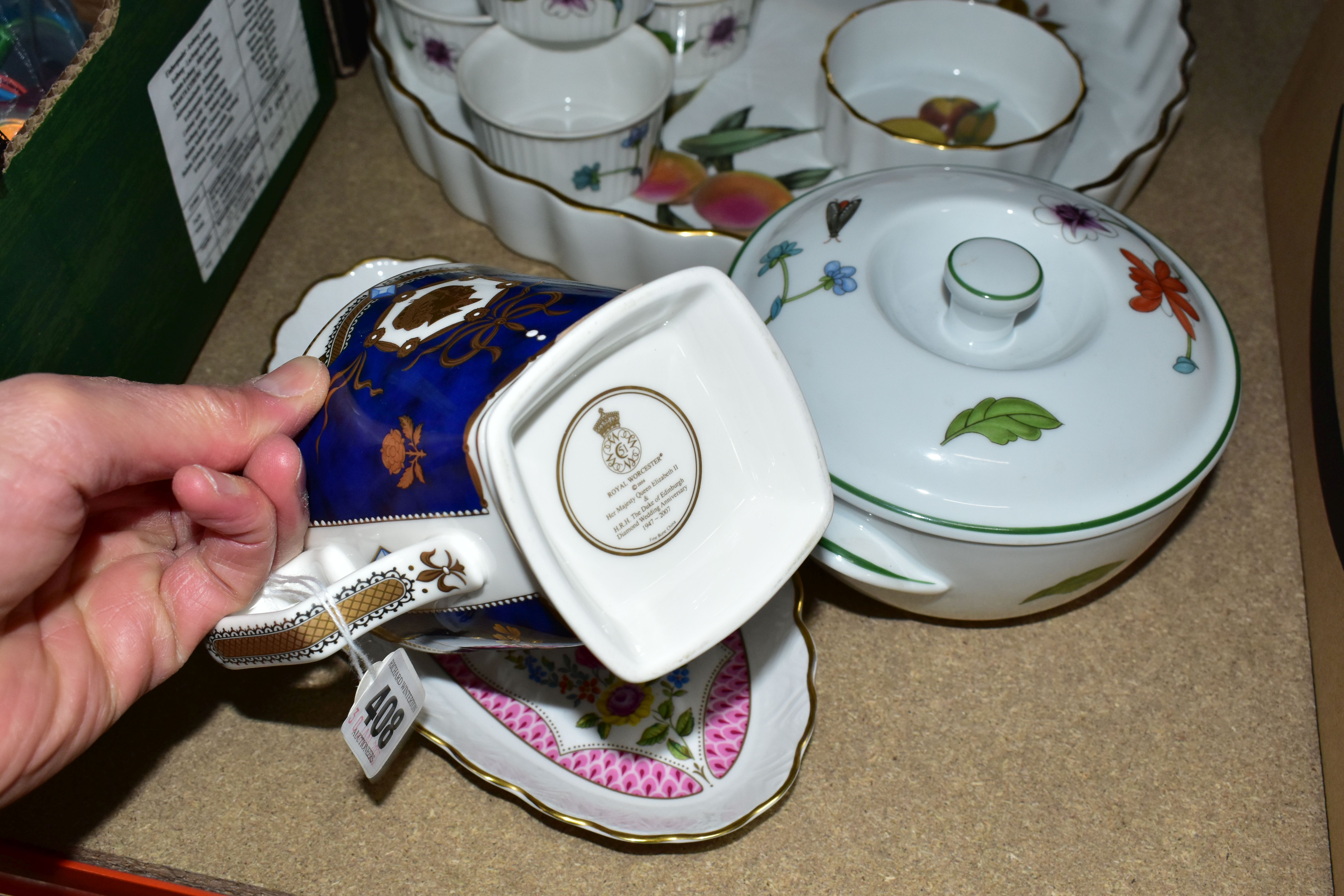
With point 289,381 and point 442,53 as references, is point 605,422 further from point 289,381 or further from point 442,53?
point 442,53

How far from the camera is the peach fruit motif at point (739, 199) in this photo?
2.86 ft

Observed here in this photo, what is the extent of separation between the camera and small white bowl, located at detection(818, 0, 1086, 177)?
0.91 metres

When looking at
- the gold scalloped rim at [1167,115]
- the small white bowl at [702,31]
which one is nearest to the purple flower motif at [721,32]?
the small white bowl at [702,31]

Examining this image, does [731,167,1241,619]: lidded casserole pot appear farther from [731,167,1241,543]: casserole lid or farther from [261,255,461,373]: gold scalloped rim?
[261,255,461,373]: gold scalloped rim

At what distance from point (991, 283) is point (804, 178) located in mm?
362

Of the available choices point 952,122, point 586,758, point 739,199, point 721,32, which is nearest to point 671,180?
point 739,199

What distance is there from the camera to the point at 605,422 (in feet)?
1.56

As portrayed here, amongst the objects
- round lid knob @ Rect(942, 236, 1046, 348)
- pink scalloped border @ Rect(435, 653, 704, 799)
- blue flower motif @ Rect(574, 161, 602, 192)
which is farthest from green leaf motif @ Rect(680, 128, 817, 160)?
pink scalloped border @ Rect(435, 653, 704, 799)

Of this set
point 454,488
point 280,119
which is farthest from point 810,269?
point 280,119

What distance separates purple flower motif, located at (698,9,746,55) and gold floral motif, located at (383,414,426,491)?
24.0 inches

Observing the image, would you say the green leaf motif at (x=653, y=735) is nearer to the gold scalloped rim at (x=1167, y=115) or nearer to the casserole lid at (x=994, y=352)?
the casserole lid at (x=994, y=352)

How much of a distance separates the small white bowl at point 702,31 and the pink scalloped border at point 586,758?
1.85 feet

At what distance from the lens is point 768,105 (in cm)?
96

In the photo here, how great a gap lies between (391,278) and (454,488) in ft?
0.65
